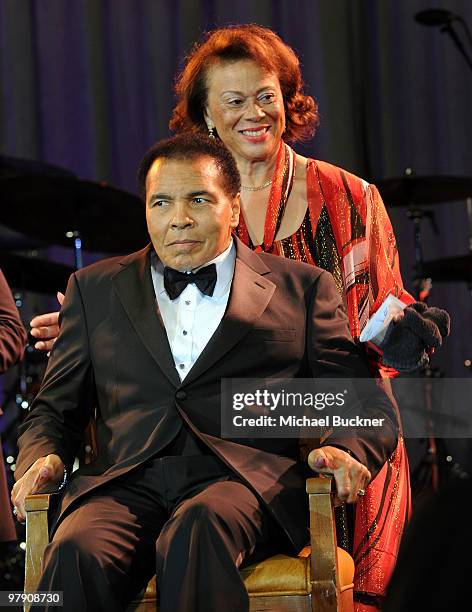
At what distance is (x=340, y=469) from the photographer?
2299 mm

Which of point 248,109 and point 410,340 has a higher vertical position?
point 248,109

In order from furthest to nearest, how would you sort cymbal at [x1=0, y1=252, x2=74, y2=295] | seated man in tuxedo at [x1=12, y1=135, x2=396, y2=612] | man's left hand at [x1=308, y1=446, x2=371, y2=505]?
cymbal at [x1=0, y1=252, x2=74, y2=295], man's left hand at [x1=308, y1=446, x2=371, y2=505], seated man in tuxedo at [x1=12, y1=135, x2=396, y2=612]

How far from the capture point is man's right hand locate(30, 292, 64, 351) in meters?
2.79

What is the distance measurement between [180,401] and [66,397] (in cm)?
30

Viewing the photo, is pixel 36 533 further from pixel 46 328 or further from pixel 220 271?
pixel 220 271

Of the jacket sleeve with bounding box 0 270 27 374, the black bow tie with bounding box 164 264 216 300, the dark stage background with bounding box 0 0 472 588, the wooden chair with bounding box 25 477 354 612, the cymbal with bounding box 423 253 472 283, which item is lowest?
the wooden chair with bounding box 25 477 354 612

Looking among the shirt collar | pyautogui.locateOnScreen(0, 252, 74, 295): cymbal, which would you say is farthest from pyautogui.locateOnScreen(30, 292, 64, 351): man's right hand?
pyautogui.locateOnScreen(0, 252, 74, 295): cymbal

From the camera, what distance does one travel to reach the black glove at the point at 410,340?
2404 mm

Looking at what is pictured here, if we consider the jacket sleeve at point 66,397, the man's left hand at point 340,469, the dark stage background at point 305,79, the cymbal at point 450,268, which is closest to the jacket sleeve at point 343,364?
the man's left hand at point 340,469

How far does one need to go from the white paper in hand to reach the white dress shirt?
0.36m

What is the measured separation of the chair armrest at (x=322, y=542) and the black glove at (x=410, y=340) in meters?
0.33

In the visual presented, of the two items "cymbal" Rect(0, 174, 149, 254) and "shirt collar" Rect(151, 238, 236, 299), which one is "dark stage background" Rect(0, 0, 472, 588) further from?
"shirt collar" Rect(151, 238, 236, 299)

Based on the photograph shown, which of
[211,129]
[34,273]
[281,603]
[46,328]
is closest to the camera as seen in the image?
[281,603]

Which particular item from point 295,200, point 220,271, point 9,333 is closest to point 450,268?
point 295,200
